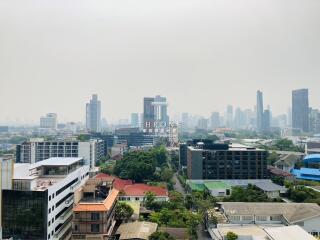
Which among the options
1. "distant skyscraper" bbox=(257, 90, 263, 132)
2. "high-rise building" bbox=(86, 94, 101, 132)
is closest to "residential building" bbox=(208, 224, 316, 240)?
"high-rise building" bbox=(86, 94, 101, 132)

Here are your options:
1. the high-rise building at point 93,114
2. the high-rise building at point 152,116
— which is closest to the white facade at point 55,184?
the high-rise building at point 152,116

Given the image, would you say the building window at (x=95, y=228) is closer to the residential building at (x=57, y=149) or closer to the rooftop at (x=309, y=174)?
the rooftop at (x=309, y=174)

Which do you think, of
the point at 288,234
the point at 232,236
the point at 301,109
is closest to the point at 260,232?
the point at 232,236

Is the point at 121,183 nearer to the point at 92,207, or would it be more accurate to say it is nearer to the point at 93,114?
the point at 92,207

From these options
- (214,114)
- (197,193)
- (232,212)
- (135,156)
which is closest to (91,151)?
(135,156)

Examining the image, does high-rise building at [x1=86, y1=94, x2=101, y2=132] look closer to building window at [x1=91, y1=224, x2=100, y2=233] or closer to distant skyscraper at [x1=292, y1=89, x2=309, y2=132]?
distant skyscraper at [x1=292, y1=89, x2=309, y2=132]

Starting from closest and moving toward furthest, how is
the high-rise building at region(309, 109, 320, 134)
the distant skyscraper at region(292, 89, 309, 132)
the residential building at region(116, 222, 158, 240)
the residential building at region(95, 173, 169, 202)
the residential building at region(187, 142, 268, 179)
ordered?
the residential building at region(116, 222, 158, 240)
the residential building at region(95, 173, 169, 202)
the residential building at region(187, 142, 268, 179)
the high-rise building at region(309, 109, 320, 134)
the distant skyscraper at region(292, 89, 309, 132)

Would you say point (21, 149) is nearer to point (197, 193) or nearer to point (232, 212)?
point (197, 193)
